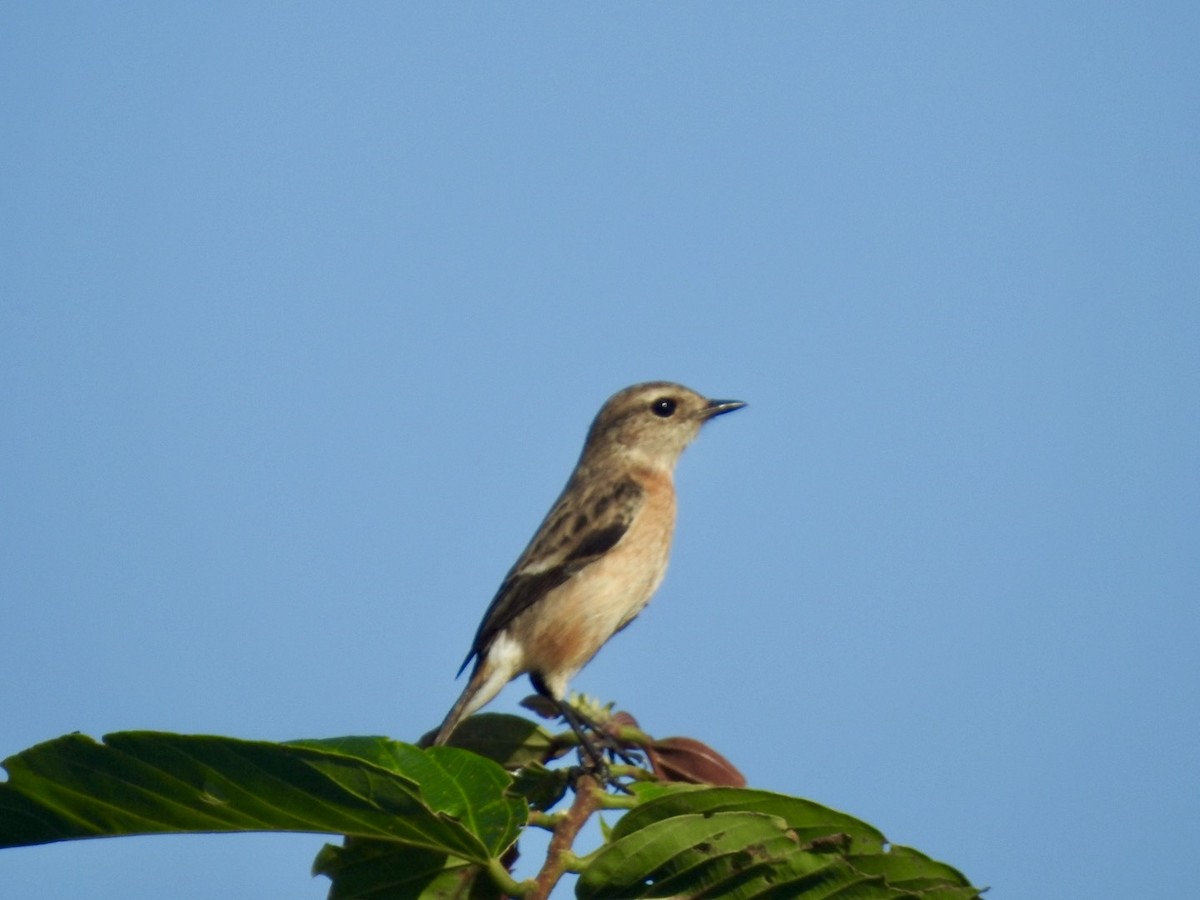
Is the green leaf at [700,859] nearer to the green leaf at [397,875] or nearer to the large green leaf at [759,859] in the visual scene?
the large green leaf at [759,859]

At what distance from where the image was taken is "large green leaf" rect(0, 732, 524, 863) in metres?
3.24

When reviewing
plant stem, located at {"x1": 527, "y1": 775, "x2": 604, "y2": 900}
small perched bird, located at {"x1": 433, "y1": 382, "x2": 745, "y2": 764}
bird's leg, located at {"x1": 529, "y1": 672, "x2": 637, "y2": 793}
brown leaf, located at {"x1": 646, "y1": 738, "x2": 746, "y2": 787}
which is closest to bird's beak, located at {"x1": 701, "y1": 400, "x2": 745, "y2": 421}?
small perched bird, located at {"x1": 433, "y1": 382, "x2": 745, "y2": 764}

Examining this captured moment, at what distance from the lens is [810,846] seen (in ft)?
11.5

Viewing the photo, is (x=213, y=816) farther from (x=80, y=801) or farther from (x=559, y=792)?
(x=559, y=792)

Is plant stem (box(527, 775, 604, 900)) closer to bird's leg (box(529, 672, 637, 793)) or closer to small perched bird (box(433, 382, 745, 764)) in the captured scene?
bird's leg (box(529, 672, 637, 793))

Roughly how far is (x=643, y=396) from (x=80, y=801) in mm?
8951

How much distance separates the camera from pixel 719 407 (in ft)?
39.4

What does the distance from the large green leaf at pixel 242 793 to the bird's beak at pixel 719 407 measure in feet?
28.1

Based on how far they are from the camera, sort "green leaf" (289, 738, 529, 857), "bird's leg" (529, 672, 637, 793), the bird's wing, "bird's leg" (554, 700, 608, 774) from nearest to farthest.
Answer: "green leaf" (289, 738, 529, 857)
"bird's leg" (529, 672, 637, 793)
"bird's leg" (554, 700, 608, 774)
the bird's wing

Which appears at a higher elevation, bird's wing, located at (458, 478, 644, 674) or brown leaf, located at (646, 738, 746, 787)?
bird's wing, located at (458, 478, 644, 674)

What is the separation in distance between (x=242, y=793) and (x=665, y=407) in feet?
29.4

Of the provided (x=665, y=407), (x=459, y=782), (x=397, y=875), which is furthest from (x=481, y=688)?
(x=459, y=782)

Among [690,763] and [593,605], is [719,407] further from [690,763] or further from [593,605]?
[690,763]

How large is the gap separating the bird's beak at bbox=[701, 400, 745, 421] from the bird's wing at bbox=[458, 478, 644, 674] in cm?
112
